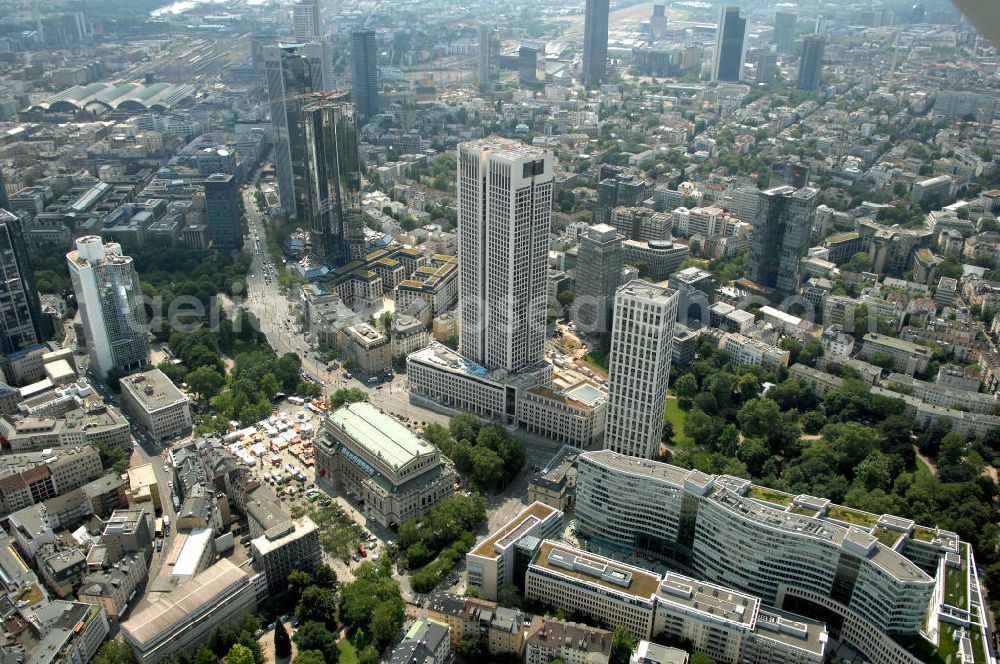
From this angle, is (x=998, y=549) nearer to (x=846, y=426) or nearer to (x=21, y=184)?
(x=846, y=426)

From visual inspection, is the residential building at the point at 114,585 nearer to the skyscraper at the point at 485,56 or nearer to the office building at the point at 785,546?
the office building at the point at 785,546

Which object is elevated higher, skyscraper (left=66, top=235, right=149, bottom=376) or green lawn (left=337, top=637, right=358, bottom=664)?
skyscraper (left=66, top=235, right=149, bottom=376)

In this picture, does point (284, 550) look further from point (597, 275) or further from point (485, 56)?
point (485, 56)

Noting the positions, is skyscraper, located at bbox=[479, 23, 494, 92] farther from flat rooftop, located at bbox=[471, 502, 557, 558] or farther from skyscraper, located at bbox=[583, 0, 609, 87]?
flat rooftop, located at bbox=[471, 502, 557, 558]

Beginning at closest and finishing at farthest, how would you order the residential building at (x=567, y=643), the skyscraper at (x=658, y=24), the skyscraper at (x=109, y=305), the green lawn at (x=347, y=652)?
1. the residential building at (x=567, y=643)
2. the green lawn at (x=347, y=652)
3. the skyscraper at (x=109, y=305)
4. the skyscraper at (x=658, y=24)

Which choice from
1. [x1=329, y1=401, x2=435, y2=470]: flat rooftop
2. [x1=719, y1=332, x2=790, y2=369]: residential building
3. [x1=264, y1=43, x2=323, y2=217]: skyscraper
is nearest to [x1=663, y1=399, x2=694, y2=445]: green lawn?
[x1=719, y1=332, x2=790, y2=369]: residential building

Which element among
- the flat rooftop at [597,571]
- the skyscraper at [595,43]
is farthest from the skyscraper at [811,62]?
the flat rooftop at [597,571]

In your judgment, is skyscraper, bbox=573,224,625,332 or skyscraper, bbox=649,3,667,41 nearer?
skyscraper, bbox=573,224,625,332
